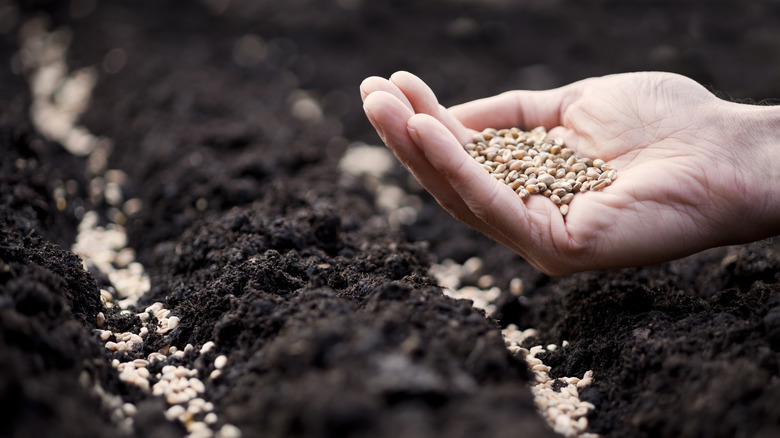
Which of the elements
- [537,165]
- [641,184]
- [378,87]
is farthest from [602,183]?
[378,87]

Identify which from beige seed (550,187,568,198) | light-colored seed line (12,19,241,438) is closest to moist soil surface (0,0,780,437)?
light-colored seed line (12,19,241,438)

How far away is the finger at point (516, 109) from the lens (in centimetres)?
317

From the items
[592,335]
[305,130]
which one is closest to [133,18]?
[305,130]

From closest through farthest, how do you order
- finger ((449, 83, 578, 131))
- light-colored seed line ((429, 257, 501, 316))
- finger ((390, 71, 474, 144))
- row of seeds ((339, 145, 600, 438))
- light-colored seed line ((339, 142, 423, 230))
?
row of seeds ((339, 145, 600, 438))
finger ((390, 71, 474, 144))
finger ((449, 83, 578, 131))
light-colored seed line ((429, 257, 501, 316))
light-colored seed line ((339, 142, 423, 230))

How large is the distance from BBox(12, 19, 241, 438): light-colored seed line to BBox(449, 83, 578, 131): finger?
1.79 meters

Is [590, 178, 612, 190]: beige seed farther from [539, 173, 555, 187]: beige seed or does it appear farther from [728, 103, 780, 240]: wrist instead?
[728, 103, 780, 240]: wrist

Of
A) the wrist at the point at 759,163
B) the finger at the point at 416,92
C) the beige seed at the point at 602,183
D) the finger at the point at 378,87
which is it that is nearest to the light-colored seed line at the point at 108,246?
the finger at the point at 378,87

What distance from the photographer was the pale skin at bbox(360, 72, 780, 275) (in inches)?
95.5

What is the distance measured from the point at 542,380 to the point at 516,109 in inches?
59.1

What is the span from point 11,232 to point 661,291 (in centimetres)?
293

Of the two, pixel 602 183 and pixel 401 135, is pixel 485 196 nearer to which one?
pixel 401 135

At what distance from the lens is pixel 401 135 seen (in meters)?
2.45

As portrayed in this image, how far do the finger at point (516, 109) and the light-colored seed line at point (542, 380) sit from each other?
36.3 inches

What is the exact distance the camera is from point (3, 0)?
716cm
